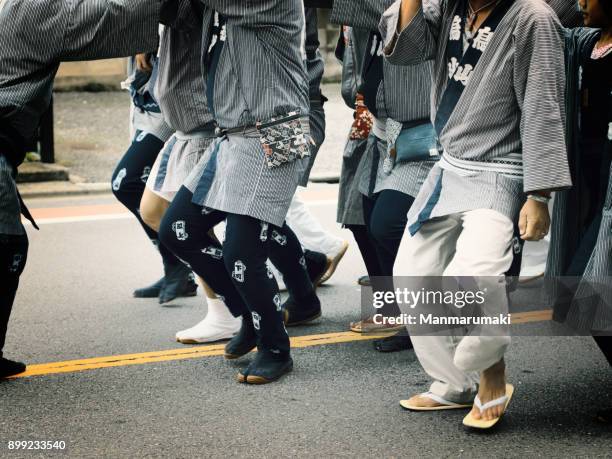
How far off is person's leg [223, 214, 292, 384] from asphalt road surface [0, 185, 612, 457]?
0.27 ft

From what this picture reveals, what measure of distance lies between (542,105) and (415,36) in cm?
59

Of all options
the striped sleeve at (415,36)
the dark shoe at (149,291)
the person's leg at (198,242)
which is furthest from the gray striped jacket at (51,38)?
the dark shoe at (149,291)

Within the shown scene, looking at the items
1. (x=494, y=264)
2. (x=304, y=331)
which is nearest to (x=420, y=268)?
(x=494, y=264)

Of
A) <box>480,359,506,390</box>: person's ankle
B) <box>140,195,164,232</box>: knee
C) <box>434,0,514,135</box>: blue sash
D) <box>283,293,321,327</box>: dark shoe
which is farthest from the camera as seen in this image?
<box>283,293,321,327</box>: dark shoe

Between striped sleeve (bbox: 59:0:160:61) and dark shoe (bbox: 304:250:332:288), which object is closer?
striped sleeve (bbox: 59:0:160:61)

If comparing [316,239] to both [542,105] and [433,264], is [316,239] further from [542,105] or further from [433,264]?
[542,105]

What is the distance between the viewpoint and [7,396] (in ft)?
14.7

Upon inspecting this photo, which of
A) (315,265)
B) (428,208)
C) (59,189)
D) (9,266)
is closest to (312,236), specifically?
(315,265)

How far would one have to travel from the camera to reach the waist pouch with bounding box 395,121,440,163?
4.82 meters

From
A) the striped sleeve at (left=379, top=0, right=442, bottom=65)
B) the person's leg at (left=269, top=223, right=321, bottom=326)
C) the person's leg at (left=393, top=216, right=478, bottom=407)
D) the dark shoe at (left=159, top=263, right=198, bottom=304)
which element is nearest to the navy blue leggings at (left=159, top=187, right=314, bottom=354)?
the person's leg at (left=269, top=223, right=321, bottom=326)

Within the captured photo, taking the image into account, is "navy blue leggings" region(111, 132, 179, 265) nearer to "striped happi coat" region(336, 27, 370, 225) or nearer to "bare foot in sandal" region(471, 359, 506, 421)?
"striped happi coat" region(336, 27, 370, 225)

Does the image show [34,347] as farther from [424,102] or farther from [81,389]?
[424,102]

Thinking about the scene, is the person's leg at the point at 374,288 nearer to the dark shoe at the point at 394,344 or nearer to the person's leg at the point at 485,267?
the dark shoe at the point at 394,344

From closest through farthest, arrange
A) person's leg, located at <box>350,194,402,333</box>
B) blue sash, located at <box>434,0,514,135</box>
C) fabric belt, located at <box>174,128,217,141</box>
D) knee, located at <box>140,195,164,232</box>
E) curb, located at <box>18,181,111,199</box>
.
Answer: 1. blue sash, located at <box>434,0,514,135</box>
2. fabric belt, located at <box>174,128,217,141</box>
3. person's leg, located at <box>350,194,402,333</box>
4. knee, located at <box>140,195,164,232</box>
5. curb, located at <box>18,181,111,199</box>
